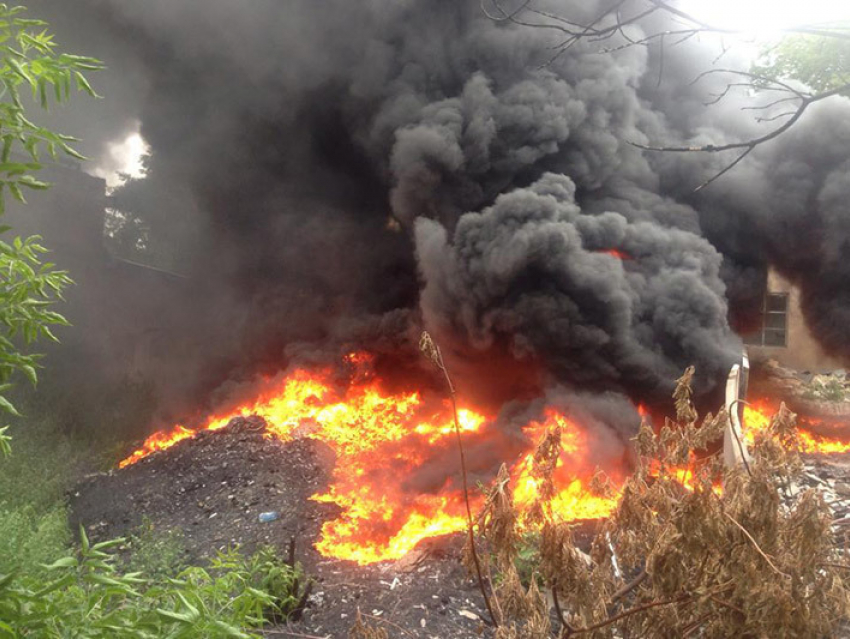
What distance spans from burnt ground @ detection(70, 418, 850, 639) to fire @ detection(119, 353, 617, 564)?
319 mm

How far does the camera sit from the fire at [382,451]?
271 inches

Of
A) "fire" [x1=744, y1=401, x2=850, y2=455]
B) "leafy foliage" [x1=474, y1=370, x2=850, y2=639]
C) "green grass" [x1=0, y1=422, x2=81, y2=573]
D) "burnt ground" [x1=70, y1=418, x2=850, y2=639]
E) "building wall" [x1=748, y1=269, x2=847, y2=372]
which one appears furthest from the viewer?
"building wall" [x1=748, y1=269, x2=847, y2=372]

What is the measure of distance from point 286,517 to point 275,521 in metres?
0.14

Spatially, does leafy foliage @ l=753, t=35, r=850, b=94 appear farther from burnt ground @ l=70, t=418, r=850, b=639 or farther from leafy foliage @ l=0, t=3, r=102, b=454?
leafy foliage @ l=0, t=3, r=102, b=454

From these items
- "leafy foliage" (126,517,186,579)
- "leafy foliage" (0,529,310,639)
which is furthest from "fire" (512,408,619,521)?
"leafy foliage" (0,529,310,639)

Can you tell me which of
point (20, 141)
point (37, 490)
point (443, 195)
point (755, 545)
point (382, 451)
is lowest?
point (382, 451)

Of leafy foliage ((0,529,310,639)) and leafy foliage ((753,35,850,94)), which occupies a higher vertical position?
leafy foliage ((753,35,850,94))

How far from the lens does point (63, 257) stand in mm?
12883

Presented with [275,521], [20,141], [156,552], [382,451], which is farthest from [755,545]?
[382,451]

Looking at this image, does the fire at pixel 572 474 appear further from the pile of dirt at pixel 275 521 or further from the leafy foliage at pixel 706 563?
the leafy foliage at pixel 706 563

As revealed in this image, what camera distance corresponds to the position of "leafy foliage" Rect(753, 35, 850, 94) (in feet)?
26.5

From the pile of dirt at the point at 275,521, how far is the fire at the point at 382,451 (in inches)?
12.5

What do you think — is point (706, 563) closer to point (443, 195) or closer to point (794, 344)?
point (443, 195)

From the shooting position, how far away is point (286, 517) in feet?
24.0
